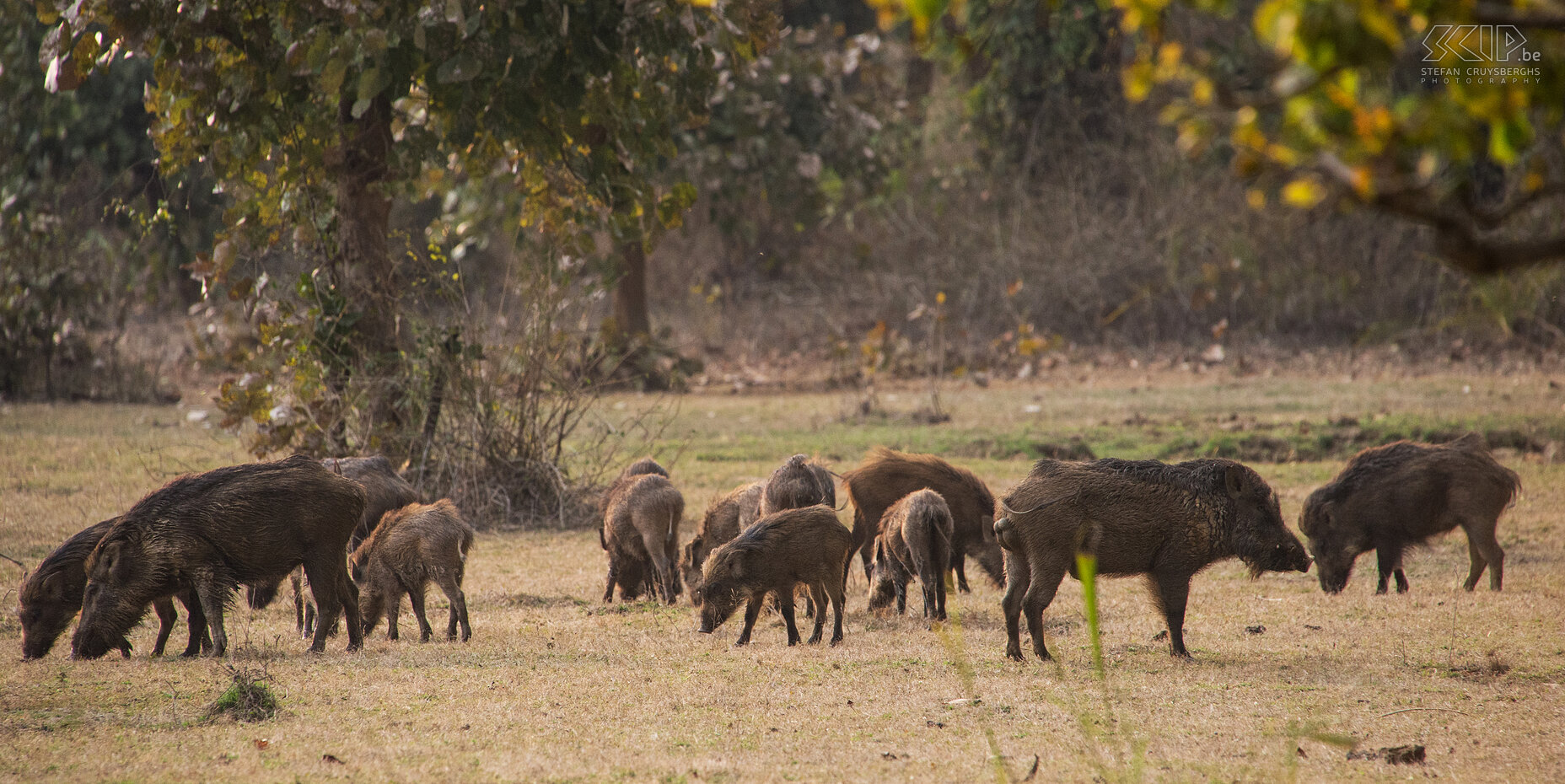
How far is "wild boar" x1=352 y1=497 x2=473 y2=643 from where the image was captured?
21.9 ft

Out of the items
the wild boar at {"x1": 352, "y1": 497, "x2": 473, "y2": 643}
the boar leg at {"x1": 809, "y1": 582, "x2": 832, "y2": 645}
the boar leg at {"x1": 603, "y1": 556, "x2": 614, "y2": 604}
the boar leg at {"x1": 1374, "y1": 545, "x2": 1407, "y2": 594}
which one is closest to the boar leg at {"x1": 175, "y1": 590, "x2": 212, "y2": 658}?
the wild boar at {"x1": 352, "y1": 497, "x2": 473, "y2": 643}

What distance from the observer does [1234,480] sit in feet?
21.4

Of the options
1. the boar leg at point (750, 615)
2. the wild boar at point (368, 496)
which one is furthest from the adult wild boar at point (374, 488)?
the boar leg at point (750, 615)

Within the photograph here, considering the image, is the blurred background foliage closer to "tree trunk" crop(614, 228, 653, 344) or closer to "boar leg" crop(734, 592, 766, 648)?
"tree trunk" crop(614, 228, 653, 344)

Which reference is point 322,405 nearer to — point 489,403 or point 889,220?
point 489,403

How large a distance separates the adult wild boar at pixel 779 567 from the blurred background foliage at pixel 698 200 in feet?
9.75

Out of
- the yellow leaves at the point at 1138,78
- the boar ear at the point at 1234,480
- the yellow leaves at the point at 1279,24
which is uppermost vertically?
the yellow leaves at the point at 1279,24

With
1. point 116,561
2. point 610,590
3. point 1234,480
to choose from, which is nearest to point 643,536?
point 610,590

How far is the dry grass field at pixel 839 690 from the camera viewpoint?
14.3 feet

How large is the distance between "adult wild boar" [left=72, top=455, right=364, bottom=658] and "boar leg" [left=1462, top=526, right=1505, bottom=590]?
20.7ft

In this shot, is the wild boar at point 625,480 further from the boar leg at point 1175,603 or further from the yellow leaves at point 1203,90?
the yellow leaves at point 1203,90

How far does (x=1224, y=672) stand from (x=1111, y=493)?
971 millimetres

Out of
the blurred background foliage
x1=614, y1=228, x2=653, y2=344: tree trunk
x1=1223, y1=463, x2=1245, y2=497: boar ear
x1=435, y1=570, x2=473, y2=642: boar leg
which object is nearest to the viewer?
the blurred background foliage

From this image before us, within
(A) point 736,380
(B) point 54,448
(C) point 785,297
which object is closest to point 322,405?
(B) point 54,448
